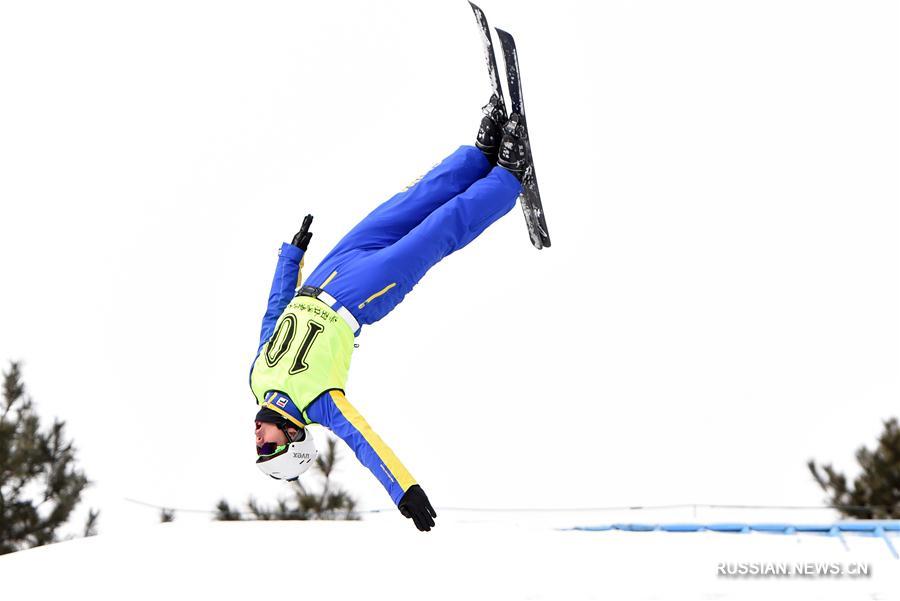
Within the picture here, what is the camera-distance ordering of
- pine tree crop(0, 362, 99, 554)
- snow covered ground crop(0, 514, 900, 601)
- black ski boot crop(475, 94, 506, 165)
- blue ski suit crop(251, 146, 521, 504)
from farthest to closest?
pine tree crop(0, 362, 99, 554)
black ski boot crop(475, 94, 506, 165)
blue ski suit crop(251, 146, 521, 504)
snow covered ground crop(0, 514, 900, 601)

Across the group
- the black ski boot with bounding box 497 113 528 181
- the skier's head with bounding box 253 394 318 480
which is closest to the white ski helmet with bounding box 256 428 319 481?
the skier's head with bounding box 253 394 318 480

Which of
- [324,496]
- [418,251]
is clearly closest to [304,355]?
[418,251]

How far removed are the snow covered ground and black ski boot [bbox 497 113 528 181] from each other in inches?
61.9

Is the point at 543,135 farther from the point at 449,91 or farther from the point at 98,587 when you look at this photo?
the point at 98,587

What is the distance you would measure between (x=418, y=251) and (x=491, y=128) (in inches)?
26.8

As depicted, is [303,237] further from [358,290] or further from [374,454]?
[374,454]

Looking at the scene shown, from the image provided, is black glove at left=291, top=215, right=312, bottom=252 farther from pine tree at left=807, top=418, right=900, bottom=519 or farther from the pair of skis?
pine tree at left=807, top=418, right=900, bottom=519

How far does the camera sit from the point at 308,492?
7137mm

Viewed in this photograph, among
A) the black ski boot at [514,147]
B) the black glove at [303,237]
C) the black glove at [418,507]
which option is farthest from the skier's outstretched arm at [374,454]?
the black ski boot at [514,147]

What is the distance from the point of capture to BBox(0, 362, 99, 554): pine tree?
6.93 metres

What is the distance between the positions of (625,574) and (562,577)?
8.7 inches

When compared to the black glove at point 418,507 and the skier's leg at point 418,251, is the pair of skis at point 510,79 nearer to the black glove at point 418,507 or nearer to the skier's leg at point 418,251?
the skier's leg at point 418,251

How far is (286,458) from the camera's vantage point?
143 inches

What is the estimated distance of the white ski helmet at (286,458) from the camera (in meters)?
3.61
